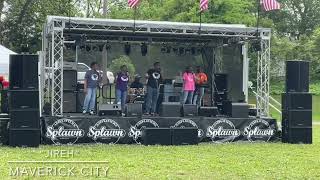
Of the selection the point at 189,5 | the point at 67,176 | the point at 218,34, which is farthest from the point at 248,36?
the point at 189,5

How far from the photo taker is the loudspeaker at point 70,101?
19.6m

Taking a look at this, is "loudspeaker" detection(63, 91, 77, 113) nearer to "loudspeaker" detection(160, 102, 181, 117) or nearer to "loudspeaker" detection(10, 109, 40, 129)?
"loudspeaker" detection(160, 102, 181, 117)

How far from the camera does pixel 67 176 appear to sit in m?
10.2

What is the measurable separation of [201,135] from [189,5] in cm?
2083

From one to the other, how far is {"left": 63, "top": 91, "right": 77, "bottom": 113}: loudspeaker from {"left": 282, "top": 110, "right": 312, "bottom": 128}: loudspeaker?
6584 mm

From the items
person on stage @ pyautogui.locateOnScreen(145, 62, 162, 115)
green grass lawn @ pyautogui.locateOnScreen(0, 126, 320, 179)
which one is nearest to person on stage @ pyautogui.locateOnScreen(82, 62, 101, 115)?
person on stage @ pyautogui.locateOnScreen(145, 62, 162, 115)

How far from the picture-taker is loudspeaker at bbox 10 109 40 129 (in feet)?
48.2

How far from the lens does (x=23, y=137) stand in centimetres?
1464

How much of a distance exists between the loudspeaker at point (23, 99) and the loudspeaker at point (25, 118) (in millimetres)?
94

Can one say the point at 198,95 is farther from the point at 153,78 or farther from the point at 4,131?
the point at 4,131

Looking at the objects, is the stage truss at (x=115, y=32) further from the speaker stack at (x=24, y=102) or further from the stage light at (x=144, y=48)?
the stage light at (x=144, y=48)

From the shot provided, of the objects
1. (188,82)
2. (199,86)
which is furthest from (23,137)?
(199,86)

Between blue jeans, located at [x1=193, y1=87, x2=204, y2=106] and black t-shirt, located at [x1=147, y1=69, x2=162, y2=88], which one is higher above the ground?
black t-shirt, located at [x1=147, y1=69, x2=162, y2=88]

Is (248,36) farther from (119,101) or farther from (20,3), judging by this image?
(20,3)
